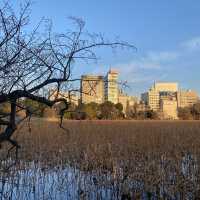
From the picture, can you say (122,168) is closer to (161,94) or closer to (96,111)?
(96,111)

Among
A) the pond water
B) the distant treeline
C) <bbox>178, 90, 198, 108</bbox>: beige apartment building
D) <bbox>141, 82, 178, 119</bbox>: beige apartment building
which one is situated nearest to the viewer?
the distant treeline

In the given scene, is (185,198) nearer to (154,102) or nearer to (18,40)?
(18,40)

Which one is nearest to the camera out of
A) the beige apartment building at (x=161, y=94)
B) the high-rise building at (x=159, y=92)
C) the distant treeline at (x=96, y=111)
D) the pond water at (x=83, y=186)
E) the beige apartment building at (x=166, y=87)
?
the distant treeline at (x=96, y=111)

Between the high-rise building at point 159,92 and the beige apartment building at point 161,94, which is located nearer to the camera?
the beige apartment building at point 161,94

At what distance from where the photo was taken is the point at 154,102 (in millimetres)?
131125

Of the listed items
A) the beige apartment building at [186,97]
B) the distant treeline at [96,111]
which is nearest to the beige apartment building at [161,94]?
the beige apartment building at [186,97]

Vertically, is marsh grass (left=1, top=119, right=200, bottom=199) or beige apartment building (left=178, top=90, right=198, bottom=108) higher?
beige apartment building (left=178, top=90, right=198, bottom=108)

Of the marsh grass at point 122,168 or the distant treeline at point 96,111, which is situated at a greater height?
the distant treeline at point 96,111

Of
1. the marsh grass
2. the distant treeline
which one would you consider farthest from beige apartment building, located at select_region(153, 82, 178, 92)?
the marsh grass

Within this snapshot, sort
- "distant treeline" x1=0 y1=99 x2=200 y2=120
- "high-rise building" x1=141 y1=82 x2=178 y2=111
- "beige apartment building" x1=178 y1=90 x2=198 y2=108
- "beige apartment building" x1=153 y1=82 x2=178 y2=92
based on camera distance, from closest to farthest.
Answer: "distant treeline" x1=0 y1=99 x2=200 y2=120
"beige apartment building" x1=178 y1=90 x2=198 y2=108
"high-rise building" x1=141 y1=82 x2=178 y2=111
"beige apartment building" x1=153 y1=82 x2=178 y2=92

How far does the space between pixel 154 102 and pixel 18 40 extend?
128743 millimetres

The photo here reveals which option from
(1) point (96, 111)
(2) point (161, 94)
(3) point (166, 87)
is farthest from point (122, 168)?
(3) point (166, 87)

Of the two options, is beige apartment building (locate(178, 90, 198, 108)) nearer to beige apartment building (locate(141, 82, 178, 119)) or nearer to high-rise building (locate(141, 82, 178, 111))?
beige apartment building (locate(141, 82, 178, 119))

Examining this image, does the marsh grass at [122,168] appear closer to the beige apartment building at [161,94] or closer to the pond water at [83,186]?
the pond water at [83,186]
